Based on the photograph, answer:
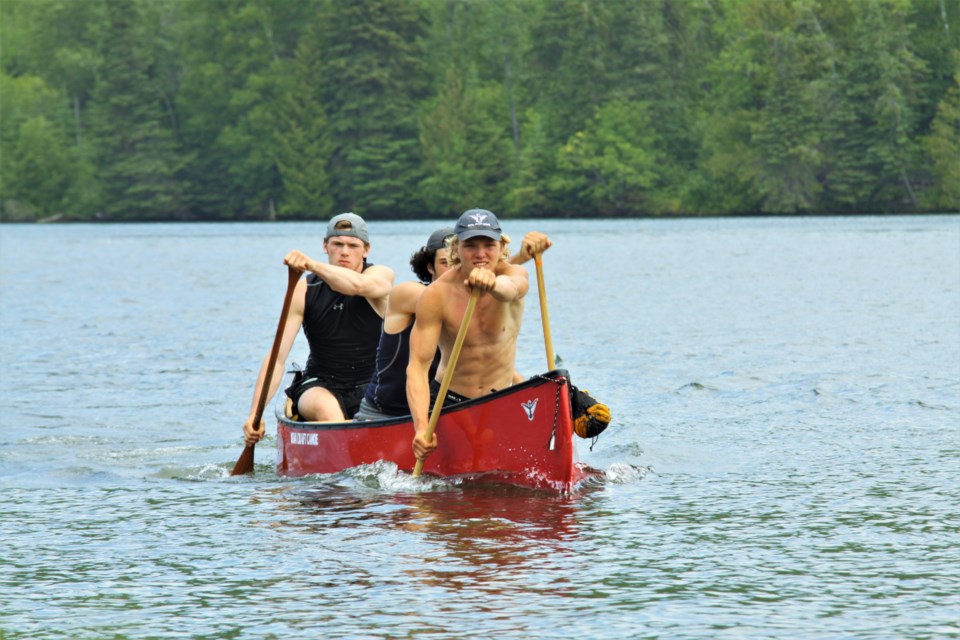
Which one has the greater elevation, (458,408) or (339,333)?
(339,333)

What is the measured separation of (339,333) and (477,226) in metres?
2.28

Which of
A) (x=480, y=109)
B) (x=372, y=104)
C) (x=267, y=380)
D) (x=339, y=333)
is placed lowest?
(x=267, y=380)

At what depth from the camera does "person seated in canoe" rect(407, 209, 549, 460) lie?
31.2ft

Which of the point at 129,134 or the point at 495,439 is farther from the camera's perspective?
the point at 129,134

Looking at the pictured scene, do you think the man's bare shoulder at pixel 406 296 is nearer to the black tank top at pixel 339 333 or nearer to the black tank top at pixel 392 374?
the black tank top at pixel 392 374

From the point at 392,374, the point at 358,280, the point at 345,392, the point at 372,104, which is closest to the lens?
the point at 392,374

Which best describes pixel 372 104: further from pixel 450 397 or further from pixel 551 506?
pixel 551 506

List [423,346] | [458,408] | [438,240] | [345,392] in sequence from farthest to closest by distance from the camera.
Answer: [345,392]
[438,240]
[458,408]
[423,346]

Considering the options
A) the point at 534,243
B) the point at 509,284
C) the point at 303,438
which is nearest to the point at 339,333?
the point at 303,438

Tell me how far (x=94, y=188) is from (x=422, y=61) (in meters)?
19.5

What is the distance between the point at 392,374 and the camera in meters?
10.6

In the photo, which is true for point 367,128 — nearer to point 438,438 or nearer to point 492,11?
point 492,11

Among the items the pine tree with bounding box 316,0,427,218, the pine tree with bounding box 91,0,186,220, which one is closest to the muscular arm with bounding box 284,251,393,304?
the pine tree with bounding box 316,0,427,218

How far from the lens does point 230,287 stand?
36.7 meters
